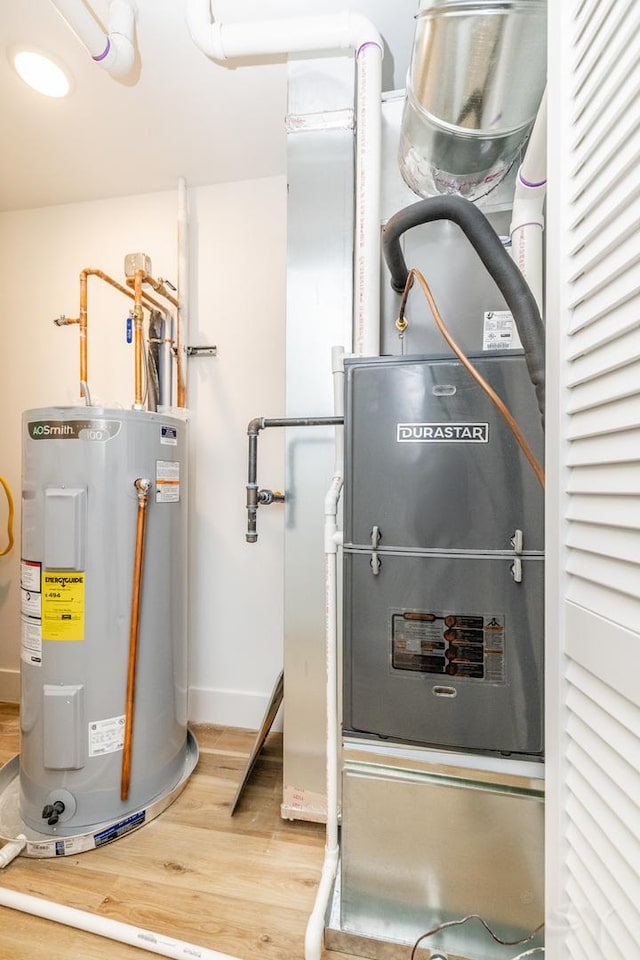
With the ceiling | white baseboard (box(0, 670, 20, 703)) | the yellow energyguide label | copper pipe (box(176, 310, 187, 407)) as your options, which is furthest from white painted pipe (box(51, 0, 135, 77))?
white baseboard (box(0, 670, 20, 703))

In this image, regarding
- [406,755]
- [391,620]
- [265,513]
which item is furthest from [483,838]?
[265,513]

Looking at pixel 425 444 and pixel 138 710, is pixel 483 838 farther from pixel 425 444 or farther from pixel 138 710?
pixel 138 710

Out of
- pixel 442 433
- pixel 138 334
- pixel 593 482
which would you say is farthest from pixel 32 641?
Result: pixel 593 482

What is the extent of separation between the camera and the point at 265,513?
1957 millimetres

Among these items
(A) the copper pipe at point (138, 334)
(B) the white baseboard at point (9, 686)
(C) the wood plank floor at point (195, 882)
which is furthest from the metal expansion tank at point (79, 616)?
(B) the white baseboard at point (9, 686)

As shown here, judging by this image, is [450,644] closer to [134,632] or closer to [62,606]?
[134,632]

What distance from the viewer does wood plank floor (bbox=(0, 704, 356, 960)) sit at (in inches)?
40.6

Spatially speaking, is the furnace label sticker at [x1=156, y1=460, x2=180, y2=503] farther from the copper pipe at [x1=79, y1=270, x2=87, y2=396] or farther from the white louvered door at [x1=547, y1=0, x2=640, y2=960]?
the white louvered door at [x1=547, y1=0, x2=640, y2=960]

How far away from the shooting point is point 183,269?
1957 mm

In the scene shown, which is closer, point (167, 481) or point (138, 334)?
point (167, 481)

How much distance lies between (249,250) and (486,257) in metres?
1.47

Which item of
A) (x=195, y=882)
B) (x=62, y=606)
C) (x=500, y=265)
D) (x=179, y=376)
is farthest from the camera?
(x=179, y=376)

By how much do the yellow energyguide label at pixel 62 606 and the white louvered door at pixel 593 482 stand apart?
1.28m

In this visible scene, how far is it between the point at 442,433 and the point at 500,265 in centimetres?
34
